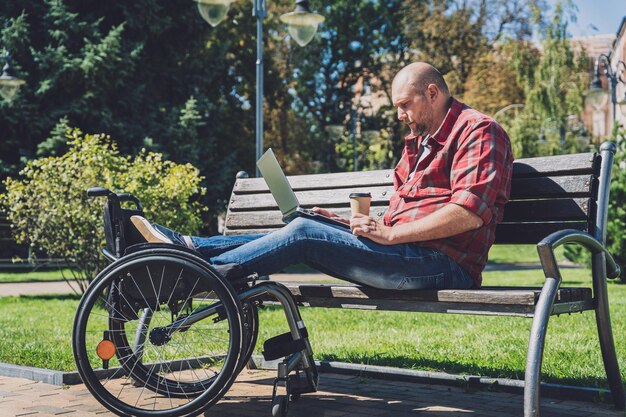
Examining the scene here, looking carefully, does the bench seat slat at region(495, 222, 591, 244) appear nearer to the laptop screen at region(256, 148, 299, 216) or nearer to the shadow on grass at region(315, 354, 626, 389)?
the shadow on grass at region(315, 354, 626, 389)

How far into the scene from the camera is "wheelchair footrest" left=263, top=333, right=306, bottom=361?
153 inches

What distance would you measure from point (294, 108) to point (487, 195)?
3272 cm

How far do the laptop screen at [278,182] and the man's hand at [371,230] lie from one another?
43 cm

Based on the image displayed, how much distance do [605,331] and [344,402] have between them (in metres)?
1.32

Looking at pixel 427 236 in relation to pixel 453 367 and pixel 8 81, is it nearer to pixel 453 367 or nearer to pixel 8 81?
pixel 453 367

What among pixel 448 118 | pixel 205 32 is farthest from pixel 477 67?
pixel 448 118

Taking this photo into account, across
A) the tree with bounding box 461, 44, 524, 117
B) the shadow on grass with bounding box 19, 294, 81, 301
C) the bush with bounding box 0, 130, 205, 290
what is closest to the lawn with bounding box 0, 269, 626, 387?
the bush with bounding box 0, 130, 205, 290

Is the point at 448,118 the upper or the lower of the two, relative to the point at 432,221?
upper

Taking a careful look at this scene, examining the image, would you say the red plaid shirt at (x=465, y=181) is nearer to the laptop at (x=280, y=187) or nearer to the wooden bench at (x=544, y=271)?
the wooden bench at (x=544, y=271)

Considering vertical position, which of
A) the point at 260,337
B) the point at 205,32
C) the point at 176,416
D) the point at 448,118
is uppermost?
the point at 205,32

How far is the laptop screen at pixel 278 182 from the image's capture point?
415 centimetres

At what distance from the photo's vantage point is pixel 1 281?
18.3 m

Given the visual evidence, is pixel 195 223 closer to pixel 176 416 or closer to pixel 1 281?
pixel 176 416

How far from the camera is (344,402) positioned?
436cm
